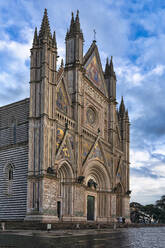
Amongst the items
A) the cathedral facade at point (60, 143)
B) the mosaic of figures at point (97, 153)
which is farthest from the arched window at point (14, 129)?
the mosaic of figures at point (97, 153)

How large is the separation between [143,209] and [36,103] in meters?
67.1

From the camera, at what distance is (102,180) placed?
43656 mm

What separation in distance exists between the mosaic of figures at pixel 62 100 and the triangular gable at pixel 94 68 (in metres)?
7.40

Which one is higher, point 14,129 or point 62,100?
point 62,100

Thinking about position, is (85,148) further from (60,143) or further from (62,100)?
(62,100)

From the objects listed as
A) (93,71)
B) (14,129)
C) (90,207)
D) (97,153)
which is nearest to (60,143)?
(14,129)

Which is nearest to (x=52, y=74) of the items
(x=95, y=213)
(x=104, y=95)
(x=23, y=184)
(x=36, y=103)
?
(x=36, y=103)

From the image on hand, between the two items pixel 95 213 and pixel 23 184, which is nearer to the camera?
pixel 23 184

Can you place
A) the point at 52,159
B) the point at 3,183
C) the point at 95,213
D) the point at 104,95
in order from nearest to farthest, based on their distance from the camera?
the point at 52,159
the point at 3,183
the point at 95,213
the point at 104,95

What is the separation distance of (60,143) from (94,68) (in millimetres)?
15580

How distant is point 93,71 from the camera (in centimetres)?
4456

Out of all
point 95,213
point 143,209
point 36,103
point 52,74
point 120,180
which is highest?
point 52,74

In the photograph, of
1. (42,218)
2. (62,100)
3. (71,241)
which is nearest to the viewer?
(71,241)

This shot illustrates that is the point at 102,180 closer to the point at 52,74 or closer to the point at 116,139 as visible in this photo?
the point at 116,139
